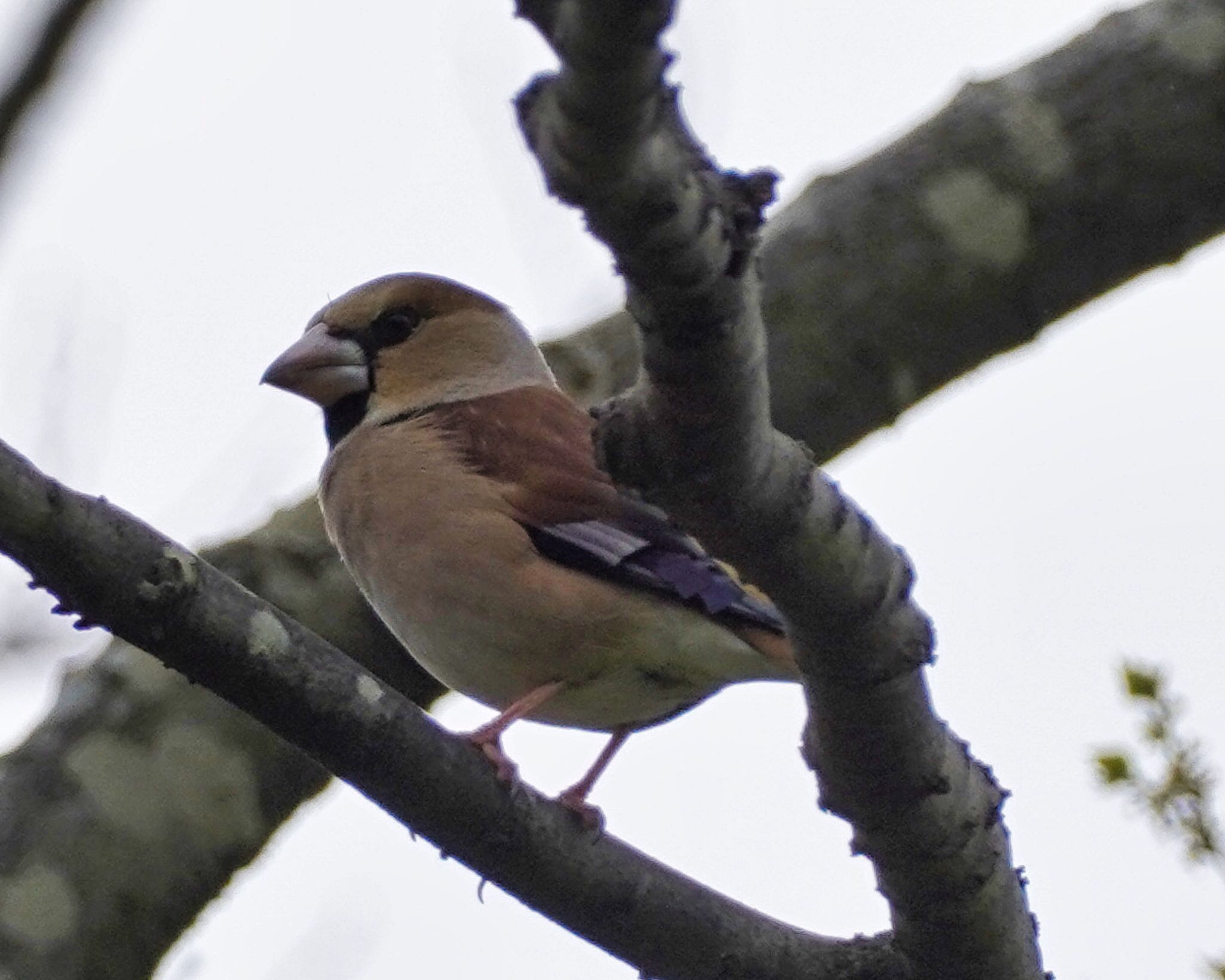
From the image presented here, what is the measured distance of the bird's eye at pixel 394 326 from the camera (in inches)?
211

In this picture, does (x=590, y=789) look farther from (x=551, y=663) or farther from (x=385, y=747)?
(x=385, y=747)

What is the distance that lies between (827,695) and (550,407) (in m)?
2.03

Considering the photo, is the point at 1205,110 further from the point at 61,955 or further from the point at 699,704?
the point at 61,955

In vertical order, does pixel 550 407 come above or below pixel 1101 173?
above

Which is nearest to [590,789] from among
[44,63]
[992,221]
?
[992,221]

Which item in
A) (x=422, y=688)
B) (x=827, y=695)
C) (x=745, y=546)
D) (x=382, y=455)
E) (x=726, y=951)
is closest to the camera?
(x=745, y=546)

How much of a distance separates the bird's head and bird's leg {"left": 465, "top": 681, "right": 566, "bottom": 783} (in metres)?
1.09

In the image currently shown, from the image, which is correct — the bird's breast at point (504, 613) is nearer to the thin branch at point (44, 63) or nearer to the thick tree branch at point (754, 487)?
the thick tree branch at point (754, 487)

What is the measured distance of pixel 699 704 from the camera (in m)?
4.46

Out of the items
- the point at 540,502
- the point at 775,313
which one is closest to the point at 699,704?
the point at 540,502

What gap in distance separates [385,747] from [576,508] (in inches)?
56.9

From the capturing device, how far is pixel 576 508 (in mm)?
4512

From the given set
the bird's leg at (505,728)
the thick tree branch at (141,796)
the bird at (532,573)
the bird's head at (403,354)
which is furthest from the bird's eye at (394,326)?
the bird's leg at (505,728)

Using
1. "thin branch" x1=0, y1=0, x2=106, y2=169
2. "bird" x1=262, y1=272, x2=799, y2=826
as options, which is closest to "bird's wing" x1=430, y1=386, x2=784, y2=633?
"bird" x1=262, y1=272, x2=799, y2=826
